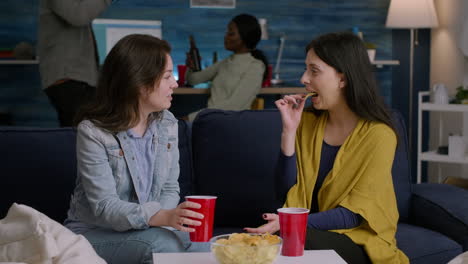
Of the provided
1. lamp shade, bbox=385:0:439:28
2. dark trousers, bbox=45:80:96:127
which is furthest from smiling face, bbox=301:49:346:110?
lamp shade, bbox=385:0:439:28

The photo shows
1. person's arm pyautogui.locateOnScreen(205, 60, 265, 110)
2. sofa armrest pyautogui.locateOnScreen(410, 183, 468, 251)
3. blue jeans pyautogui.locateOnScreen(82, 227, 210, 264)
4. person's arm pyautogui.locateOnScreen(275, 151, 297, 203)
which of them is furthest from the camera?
person's arm pyautogui.locateOnScreen(205, 60, 265, 110)

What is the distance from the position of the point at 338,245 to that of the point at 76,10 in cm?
203

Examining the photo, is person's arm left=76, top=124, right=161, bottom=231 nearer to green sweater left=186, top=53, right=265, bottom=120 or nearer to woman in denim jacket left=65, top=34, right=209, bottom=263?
woman in denim jacket left=65, top=34, right=209, bottom=263

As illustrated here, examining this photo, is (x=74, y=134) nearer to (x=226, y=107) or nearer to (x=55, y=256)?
(x=55, y=256)

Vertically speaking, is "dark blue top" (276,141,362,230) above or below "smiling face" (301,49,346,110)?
below

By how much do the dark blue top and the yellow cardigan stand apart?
0.02m

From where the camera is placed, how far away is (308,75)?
2.16 metres

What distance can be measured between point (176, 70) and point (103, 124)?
374cm

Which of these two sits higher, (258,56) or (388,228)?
(258,56)

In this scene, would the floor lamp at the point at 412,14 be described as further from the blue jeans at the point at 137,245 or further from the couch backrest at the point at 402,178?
the blue jeans at the point at 137,245

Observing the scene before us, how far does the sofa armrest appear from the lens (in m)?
2.45

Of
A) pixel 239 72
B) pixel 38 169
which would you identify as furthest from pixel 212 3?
pixel 38 169

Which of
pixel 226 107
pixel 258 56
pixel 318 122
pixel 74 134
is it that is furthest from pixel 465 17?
pixel 74 134

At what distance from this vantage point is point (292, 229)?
1.54m
